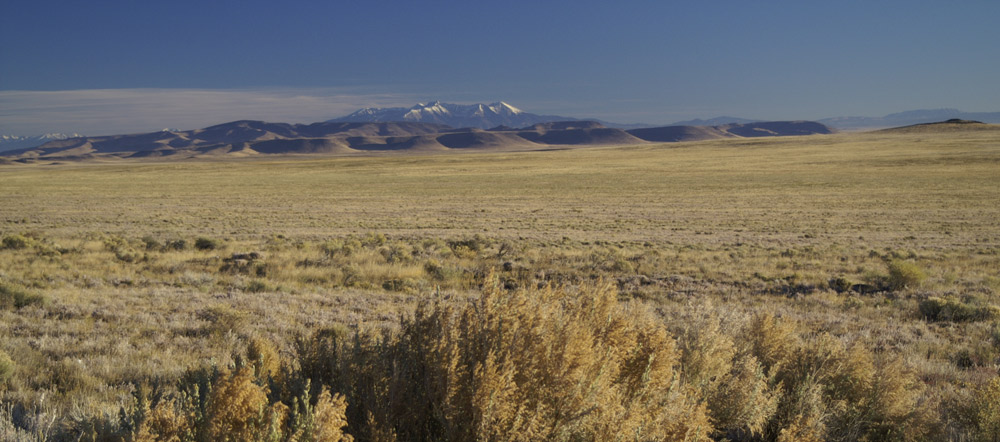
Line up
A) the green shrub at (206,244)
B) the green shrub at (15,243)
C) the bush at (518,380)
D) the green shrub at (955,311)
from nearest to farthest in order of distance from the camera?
the bush at (518,380)
the green shrub at (955,311)
the green shrub at (15,243)
the green shrub at (206,244)

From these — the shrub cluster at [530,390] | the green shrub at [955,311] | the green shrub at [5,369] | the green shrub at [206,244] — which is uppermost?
the shrub cluster at [530,390]

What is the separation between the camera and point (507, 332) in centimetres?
279

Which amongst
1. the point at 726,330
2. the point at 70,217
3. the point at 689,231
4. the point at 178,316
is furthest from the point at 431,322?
the point at 70,217

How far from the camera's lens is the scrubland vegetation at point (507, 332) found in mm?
2604

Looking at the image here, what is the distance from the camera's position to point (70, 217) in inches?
1212

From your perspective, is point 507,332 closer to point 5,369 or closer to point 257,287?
point 5,369

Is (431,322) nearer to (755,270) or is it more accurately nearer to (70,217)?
(755,270)

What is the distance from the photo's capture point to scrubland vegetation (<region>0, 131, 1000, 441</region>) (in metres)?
2.60

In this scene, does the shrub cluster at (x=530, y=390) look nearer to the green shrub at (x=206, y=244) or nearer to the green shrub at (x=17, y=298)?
the green shrub at (x=17, y=298)

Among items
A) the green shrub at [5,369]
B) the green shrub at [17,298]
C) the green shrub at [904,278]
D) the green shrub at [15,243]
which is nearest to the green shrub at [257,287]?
the green shrub at [17,298]

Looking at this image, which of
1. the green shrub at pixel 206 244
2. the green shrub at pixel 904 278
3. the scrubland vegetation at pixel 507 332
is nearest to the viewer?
the scrubland vegetation at pixel 507 332

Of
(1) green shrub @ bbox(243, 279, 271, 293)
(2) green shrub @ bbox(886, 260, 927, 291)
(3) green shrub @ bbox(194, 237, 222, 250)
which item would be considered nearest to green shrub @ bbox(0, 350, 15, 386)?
→ (1) green shrub @ bbox(243, 279, 271, 293)

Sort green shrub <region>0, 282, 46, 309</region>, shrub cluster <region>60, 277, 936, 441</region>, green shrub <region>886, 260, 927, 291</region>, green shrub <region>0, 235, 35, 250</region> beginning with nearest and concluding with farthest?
shrub cluster <region>60, 277, 936, 441</region>
green shrub <region>0, 282, 46, 309</region>
green shrub <region>886, 260, 927, 291</region>
green shrub <region>0, 235, 35, 250</region>

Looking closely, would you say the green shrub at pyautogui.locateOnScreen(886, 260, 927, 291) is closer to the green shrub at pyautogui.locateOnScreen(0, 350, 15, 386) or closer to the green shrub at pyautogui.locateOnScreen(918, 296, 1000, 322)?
the green shrub at pyautogui.locateOnScreen(918, 296, 1000, 322)
